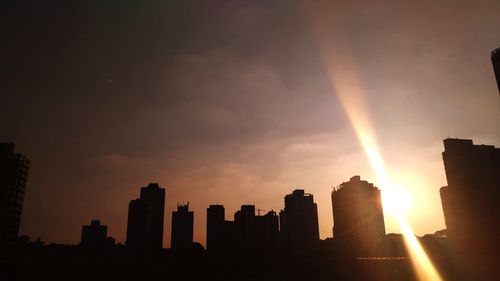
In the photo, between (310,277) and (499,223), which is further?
(499,223)

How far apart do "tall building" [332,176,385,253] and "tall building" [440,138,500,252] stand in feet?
140

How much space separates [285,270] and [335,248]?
55.6 meters

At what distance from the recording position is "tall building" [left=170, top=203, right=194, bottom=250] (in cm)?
15550

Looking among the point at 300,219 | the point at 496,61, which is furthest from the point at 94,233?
the point at 496,61

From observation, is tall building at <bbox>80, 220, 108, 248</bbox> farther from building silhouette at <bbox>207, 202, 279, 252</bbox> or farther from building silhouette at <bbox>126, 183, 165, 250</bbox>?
building silhouette at <bbox>207, 202, 279, 252</bbox>

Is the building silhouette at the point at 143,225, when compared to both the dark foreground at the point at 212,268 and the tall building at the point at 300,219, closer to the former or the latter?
the dark foreground at the point at 212,268

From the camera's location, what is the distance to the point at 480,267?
76875 mm

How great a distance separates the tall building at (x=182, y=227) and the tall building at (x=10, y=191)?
61270mm

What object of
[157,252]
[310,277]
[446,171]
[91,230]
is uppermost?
[446,171]

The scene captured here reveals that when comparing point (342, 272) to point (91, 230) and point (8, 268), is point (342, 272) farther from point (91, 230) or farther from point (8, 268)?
point (91, 230)

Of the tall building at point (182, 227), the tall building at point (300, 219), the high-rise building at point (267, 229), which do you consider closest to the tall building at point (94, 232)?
the tall building at point (182, 227)

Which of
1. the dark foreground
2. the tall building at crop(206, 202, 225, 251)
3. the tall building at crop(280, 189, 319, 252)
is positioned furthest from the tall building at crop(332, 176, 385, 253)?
the dark foreground

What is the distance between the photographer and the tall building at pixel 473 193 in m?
118

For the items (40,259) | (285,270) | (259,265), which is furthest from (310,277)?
(40,259)
